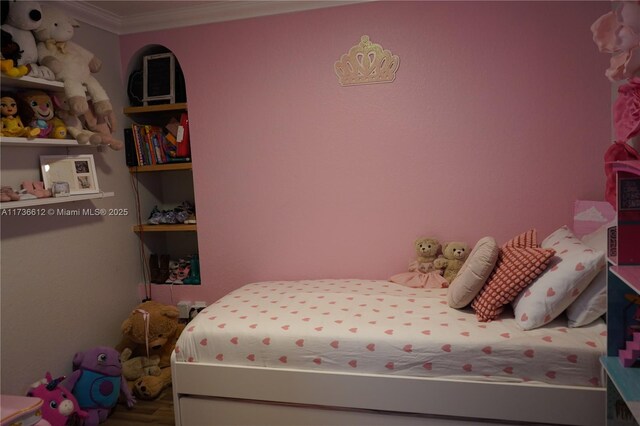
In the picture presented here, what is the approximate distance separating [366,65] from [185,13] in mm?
1229

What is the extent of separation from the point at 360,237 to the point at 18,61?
206cm

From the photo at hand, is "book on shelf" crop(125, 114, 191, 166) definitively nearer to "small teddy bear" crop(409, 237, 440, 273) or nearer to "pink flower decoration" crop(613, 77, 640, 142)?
"small teddy bear" crop(409, 237, 440, 273)

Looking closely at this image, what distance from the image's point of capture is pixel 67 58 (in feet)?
8.46

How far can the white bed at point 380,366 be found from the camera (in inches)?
75.6

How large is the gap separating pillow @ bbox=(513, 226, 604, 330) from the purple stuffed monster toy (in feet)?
7.15

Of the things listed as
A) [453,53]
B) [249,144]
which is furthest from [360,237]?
[453,53]

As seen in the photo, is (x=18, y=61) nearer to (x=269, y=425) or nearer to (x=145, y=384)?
(x=145, y=384)

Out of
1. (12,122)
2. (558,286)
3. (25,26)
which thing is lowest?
(558,286)

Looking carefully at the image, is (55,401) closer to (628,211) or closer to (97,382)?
(97,382)

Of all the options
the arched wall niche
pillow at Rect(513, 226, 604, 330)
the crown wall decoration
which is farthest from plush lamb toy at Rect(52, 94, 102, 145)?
pillow at Rect(513, 226, 604, 330)

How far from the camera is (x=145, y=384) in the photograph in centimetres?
286

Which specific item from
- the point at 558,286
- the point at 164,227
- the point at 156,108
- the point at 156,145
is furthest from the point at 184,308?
the point at 558,286

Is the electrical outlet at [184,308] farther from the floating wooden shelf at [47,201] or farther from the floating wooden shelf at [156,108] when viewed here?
the floating wooden shelf at [156,108]

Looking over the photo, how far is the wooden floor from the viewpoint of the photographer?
2647mm
